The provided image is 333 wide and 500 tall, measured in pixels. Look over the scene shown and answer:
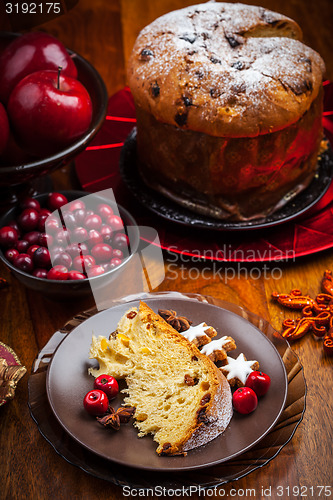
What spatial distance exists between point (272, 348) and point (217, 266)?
0.34m

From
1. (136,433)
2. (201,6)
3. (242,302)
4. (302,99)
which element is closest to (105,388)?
(136,433)

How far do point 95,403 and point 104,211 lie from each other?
1.58ft

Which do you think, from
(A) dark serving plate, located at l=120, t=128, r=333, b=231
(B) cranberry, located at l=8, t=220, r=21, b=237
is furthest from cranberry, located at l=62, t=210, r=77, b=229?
(A) dark serving plate, located at l=120, t=128, r=333, b=231

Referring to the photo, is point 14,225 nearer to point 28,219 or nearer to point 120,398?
point 28,219

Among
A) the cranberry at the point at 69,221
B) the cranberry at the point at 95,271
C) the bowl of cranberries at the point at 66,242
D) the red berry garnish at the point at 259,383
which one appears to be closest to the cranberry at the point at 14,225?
the bowl of cranberries at the point at 66,242

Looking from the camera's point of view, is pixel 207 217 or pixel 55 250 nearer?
pixel 55 250

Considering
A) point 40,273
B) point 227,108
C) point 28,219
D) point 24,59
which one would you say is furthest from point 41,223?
point 227,108

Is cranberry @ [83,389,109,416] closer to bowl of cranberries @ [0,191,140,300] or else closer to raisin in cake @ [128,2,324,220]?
bowl of cranberries @ [0,191,140,300]

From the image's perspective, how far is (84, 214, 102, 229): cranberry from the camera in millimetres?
1251

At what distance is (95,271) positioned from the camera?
45.9 inches

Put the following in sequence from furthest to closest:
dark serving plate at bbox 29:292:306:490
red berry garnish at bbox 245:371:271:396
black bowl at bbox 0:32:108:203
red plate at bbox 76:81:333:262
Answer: red plate at bbox 76:81:333:262 < black bowl at bbox 0:32:108:203 < red berry garnish at bbox 245:371:271:396 < dark serving plate at bbox 29:292:306:490

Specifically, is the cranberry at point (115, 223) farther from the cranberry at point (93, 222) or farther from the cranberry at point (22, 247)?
the cranberry at point (22, 247)

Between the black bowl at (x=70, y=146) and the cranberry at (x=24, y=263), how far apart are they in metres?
0.15

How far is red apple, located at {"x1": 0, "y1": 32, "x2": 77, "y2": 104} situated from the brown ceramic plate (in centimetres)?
57
